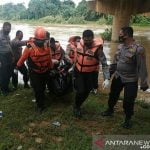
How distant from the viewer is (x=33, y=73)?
7320 millimetres

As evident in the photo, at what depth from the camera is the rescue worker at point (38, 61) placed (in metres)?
7.04

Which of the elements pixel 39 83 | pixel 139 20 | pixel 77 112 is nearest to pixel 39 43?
pixel 39 83

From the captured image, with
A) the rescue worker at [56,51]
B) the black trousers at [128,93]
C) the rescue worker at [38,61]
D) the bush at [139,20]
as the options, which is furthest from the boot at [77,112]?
the bush at [139,20]

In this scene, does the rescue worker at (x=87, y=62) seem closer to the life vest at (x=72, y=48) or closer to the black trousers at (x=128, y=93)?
the black trousers at (x=128, y=93)

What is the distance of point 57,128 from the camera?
670 cm

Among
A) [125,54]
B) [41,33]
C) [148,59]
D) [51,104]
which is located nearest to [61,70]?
[51,104]

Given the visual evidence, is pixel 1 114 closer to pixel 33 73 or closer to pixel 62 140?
pixel 33 73

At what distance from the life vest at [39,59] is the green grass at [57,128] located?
887 mm

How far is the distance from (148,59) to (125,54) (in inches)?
440

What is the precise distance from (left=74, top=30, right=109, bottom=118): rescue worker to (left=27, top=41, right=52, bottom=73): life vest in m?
0.62

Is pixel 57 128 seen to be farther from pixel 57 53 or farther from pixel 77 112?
pixel 57 53

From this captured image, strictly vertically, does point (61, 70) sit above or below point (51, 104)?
above

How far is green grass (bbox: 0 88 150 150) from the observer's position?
6.14 meters

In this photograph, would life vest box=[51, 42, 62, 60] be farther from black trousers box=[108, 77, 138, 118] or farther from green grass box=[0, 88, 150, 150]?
black trousers box=[108, 77, 138, 118]
